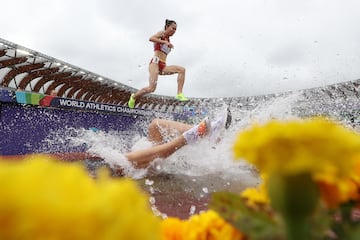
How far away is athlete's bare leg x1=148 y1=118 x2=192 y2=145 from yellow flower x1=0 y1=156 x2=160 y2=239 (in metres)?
2.68

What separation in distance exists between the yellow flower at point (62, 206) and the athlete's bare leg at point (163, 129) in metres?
2.68

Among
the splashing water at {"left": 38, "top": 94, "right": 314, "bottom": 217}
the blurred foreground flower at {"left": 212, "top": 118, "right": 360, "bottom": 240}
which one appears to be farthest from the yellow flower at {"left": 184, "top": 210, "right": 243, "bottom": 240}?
the splashing water at {"left": 38, "top": 94, "right": 314, "bottom": 217}

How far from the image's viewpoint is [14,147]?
527 centimetres

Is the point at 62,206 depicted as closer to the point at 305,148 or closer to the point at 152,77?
the point at 305,148

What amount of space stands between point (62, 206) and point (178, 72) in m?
6.01

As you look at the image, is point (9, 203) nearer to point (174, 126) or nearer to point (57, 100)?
point (174, 126)

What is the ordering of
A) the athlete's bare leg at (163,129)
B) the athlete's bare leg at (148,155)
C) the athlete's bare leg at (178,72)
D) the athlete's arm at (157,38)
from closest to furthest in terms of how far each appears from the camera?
the athlete's bare leg at (148,155) → the athlete's bare leg at (163,129) → the athlete's arm at (157,38) → the athlete's bare leg at (178,72)

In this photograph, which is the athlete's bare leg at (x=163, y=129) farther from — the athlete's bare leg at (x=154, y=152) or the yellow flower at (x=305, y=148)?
the yellow flower at (x=305, y=148)

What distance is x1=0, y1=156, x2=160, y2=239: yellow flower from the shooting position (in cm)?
18

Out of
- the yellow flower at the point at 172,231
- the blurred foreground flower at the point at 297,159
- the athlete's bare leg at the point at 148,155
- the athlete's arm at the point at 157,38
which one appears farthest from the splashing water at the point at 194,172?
the athlete's arm at the point at 157,38

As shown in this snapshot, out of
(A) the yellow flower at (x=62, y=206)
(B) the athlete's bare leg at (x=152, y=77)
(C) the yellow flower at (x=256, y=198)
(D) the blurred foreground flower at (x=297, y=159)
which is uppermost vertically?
(B) the athlete's bare leg at (x=152, y=77)

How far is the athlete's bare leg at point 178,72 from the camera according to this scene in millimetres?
6014

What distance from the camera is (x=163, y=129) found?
293cm

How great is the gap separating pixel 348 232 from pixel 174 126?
265 cm
